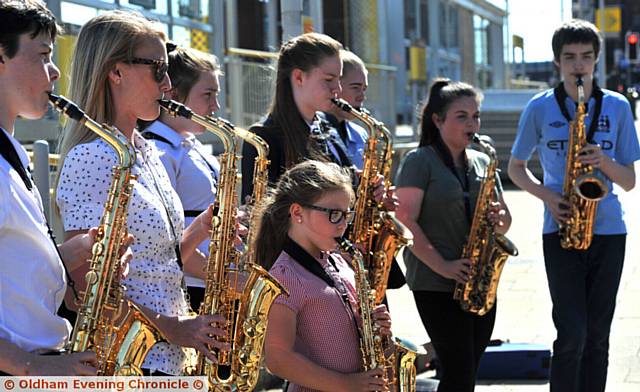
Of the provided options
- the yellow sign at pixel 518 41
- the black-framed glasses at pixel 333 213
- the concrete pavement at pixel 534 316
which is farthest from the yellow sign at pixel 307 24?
the yellow sign at pixel 518 41

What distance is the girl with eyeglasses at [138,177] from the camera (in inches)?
123

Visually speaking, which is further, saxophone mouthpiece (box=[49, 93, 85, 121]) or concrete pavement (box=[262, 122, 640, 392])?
concrete pavement (box=[262, 122, 640, 392])

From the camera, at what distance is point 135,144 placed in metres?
3.34

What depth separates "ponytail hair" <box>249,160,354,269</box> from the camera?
3.74 meters

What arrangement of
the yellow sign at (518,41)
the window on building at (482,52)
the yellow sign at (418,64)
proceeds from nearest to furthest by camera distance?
1. the yellow sign at (418,64)
2. the window on building at (482,52)
3. the yellow sign at (518,41)

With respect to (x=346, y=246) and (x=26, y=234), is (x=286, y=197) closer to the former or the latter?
(x=346, y=246)

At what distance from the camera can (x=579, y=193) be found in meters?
5.13

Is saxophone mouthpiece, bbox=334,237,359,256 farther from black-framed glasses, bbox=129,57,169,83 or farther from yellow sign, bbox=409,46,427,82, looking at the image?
yellow sign, bbox=409,46,427,82

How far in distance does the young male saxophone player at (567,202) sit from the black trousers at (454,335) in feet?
1.27

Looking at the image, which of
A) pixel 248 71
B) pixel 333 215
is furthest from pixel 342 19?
pixel 333 215

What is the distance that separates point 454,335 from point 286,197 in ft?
5.16

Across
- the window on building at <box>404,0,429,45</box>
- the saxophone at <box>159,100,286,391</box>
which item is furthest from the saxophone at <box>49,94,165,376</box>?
the window on building at <box>404,0,429,45</box>

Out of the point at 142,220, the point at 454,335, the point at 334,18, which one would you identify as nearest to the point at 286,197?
the point at 142,220

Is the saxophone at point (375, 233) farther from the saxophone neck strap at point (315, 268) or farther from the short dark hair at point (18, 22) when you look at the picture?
the short dark hair at point (18, 22)
